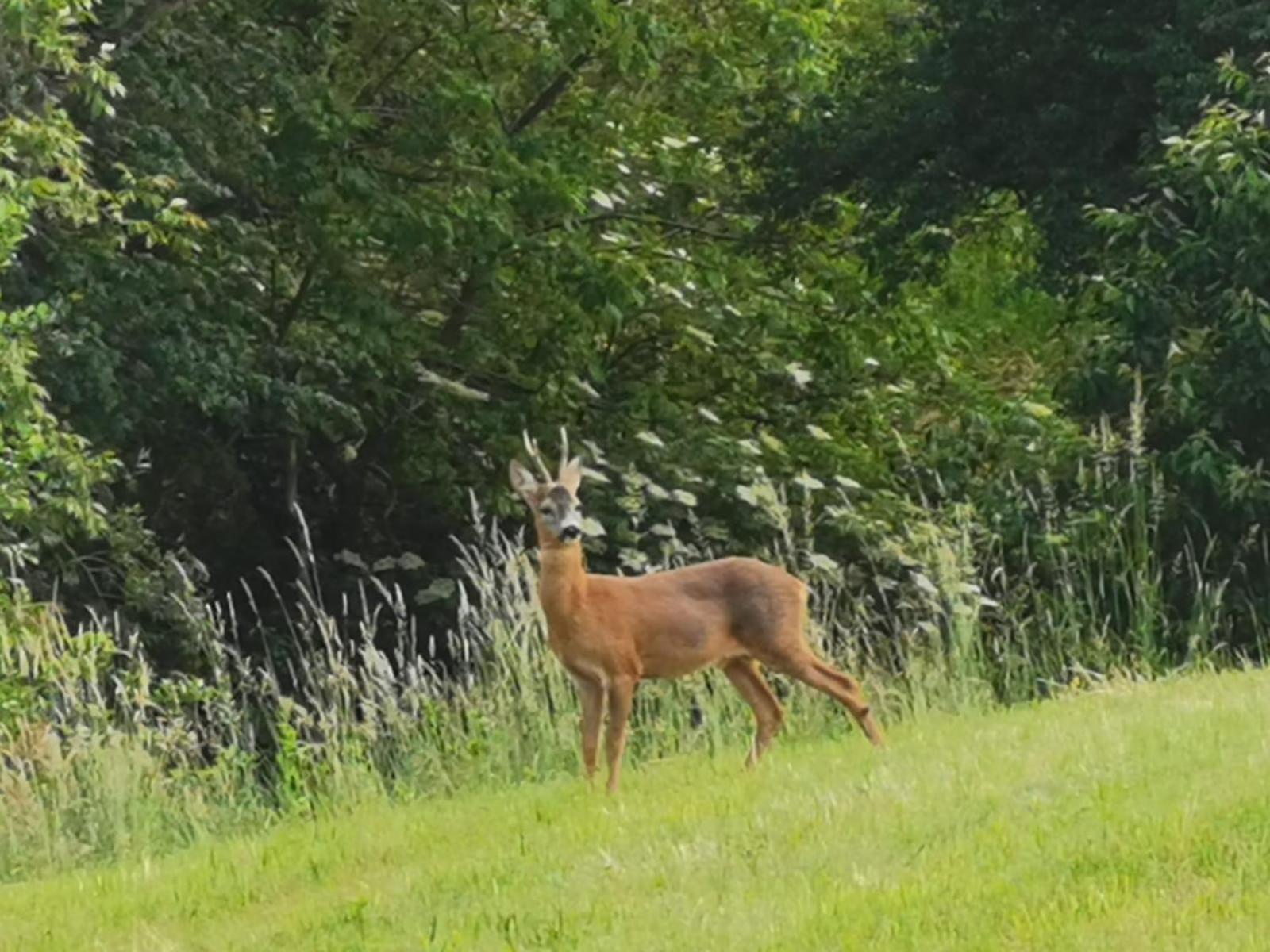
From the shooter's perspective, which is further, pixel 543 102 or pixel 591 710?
pixel 543 102

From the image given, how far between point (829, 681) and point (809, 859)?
2957 mm

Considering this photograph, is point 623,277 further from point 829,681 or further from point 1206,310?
point 829,681

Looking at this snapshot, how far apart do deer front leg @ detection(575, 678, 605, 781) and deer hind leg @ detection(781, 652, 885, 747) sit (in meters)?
0.78

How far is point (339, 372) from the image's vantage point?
60.3ft

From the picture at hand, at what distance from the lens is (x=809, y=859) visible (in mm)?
6973

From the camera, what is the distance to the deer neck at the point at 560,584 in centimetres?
944

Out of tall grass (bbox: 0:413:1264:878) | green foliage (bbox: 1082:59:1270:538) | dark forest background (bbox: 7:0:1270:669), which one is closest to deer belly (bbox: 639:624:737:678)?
tall grass (bbox: 0:413:1264:878)

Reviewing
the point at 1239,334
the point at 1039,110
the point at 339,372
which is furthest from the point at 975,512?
the point at 339,372

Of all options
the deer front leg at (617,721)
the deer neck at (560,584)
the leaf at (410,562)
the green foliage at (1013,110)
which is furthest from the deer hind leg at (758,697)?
the leaf at (410,562)

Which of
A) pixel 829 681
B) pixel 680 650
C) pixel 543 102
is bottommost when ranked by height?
pixel 829 681

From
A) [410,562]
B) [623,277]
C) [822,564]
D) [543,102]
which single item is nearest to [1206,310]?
[822,564]

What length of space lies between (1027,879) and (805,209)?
14007mm

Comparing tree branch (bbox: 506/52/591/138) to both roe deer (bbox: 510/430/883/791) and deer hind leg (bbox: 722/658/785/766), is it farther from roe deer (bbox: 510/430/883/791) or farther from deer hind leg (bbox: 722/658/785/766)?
roe deer (bbox: 510/430/883/791)

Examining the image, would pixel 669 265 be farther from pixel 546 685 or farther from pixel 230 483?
pixel 546 685
